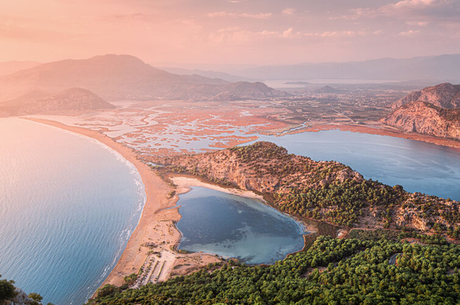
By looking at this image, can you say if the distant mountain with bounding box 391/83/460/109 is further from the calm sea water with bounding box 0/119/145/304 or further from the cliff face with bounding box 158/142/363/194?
the calm sea water with bounding box 0/119/145/304

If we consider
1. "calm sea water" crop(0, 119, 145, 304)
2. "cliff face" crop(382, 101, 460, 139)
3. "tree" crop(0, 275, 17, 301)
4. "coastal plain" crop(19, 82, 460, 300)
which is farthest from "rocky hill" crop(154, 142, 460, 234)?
"cliff face" crop(382, 101, 460, 139)

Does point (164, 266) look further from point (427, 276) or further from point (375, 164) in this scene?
point (375, 164)

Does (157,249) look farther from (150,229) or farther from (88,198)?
(88,198)

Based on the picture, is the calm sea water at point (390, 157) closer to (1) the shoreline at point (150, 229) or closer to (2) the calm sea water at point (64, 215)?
(1) the shoreline at point (150, 229)

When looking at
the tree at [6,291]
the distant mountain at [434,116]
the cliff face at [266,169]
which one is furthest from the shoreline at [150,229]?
the distant mountain at [434,116]

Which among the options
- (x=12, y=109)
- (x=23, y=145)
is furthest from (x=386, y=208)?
(x=12, y=109)

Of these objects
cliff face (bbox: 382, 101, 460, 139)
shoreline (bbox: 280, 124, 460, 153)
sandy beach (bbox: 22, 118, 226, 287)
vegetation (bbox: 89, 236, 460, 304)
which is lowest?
sandy beach (bbox: 22, 118, 226, 287)
